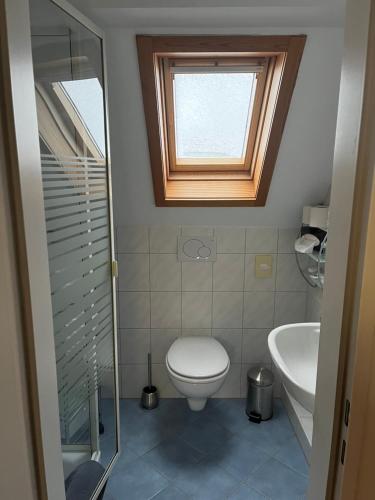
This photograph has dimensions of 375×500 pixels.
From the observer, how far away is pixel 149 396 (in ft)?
8.74

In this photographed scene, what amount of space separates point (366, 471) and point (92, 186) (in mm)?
1387

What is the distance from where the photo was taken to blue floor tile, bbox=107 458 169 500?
1929mm

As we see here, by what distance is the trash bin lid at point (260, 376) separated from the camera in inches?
99.6

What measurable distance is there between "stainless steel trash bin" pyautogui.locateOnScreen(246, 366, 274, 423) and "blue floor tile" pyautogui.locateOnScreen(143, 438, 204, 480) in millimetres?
505

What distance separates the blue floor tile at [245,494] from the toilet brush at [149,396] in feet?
2.89

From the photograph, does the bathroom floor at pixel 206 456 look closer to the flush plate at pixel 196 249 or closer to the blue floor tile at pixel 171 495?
the blue floor tile at pixel 171 495

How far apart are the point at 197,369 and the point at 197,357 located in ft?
0.47

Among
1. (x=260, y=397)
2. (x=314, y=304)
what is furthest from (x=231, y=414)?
(x=314, y=304)

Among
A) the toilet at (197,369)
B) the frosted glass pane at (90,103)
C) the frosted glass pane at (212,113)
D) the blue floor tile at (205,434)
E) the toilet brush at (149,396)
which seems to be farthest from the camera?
the toilet brush at (149,396)

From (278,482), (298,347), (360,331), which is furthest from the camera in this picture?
(278,482)

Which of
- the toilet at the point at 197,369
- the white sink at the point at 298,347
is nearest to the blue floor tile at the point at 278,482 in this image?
the toilet at the point at 197,369

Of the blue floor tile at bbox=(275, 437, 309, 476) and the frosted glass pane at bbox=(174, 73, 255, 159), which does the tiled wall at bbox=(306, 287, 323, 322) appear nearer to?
the blue floor tile at bbox=(275, 437, 309, 476)

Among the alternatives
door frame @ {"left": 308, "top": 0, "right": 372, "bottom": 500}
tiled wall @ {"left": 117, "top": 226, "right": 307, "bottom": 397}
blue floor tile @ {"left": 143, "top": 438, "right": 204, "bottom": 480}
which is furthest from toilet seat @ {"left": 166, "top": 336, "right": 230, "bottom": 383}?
door frame @ {"left": 308, "top": 0, "right": 372, "bottom": 500}

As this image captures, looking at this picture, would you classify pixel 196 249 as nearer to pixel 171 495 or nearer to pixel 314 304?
pixel 314 304
